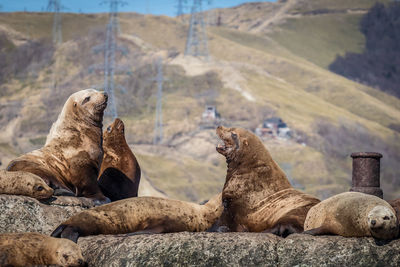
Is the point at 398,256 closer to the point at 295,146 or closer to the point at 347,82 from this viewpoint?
the point at 295,146

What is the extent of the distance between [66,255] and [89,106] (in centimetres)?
437

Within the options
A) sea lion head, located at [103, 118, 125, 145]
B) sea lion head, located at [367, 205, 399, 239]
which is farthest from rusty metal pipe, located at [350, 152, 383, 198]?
sea lion head, located at [367, 205, 399, 239]

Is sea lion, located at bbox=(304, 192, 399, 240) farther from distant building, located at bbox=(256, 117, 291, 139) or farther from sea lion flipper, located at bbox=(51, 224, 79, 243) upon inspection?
distant building, located at bbox=(256, 117, 291, 139)

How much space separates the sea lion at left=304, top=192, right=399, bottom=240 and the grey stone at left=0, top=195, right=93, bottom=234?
249cm

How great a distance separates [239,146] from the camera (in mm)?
8609

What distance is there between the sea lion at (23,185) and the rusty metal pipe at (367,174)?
6251 millimetres

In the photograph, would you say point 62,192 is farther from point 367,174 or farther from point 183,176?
point 183,176

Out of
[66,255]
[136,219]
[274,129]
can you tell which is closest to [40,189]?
[136,219]

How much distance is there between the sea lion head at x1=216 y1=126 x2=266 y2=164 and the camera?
28.0 feet

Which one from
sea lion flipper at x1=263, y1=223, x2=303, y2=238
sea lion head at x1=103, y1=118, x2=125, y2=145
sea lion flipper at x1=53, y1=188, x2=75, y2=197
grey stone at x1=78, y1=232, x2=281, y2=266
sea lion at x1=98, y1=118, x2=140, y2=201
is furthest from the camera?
sea lion head at x1=103, y1=118, x2=125, y2=145

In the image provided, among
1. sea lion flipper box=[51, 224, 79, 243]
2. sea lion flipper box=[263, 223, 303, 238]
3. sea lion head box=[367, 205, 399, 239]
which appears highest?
sea lion head box=[367, 205, 399, 239]

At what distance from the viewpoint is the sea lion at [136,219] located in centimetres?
626

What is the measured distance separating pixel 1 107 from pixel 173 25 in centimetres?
8191

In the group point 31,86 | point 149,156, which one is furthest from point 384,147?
point 31,86
